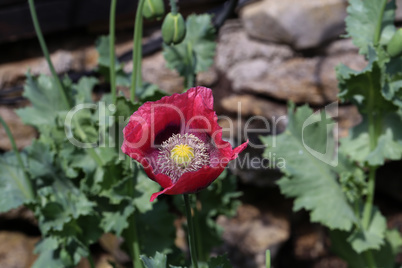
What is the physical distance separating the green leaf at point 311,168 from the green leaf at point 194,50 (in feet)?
1.04

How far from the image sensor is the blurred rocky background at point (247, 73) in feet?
→ 6.86

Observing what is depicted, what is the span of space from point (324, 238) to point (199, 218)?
753 millimetres

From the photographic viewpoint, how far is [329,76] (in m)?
2.11

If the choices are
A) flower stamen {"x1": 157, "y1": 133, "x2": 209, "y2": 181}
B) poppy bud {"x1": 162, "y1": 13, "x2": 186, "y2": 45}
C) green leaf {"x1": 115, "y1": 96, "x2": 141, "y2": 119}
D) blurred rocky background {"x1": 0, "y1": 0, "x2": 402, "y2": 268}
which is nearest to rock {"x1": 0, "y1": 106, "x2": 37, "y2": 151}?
blurred rocky background {"x1": 0, "y1": 0, "x2": 402, "y2": 268}

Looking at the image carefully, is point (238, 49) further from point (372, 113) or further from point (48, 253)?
point (48, 253)

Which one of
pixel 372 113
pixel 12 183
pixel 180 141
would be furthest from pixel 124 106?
pixel 372 113

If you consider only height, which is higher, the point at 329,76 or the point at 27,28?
the point at 27,28

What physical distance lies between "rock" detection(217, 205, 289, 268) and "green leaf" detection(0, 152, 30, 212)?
3.08 ft

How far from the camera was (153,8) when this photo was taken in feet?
4.73

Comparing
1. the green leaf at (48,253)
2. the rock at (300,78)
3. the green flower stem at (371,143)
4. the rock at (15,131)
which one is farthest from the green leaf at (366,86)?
the rock at (15,131)

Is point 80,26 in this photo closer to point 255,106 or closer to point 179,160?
point 255,106

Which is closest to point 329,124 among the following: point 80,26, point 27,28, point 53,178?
point 53,178

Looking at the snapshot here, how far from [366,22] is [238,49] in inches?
28.9

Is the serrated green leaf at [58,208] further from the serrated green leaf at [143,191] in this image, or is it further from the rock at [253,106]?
Answer: the rock at [253,106]
